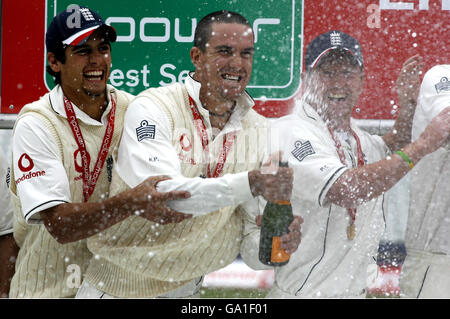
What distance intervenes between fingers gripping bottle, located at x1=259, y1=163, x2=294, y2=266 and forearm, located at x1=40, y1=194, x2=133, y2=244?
0.54 metres

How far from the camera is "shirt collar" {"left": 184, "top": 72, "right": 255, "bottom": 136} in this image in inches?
108

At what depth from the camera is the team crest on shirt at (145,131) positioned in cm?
264

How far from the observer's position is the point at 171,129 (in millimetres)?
2709

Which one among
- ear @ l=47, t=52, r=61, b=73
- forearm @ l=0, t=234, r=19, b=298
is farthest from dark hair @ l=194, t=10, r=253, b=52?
forearm @ l=0, t=234, r=19, b=298

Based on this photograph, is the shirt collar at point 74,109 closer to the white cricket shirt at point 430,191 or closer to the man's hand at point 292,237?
the man's hand at point 292,237

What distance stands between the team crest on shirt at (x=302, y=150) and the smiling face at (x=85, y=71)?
0.77 m

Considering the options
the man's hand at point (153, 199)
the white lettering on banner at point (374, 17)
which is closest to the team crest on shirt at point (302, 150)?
the man's hand at point (153, 199)

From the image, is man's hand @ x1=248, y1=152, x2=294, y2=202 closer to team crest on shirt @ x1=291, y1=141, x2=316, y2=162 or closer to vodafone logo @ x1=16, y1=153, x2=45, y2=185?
team crest on shirt @ x1=291, y1=141, x2=316, y2=162

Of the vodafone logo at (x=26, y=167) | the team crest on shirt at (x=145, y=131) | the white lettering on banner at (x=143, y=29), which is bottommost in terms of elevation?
the vodafone logo at (x=26, y=167)

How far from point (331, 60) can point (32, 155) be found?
4.04ft

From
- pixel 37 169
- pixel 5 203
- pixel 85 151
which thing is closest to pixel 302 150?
pixel 85 151
